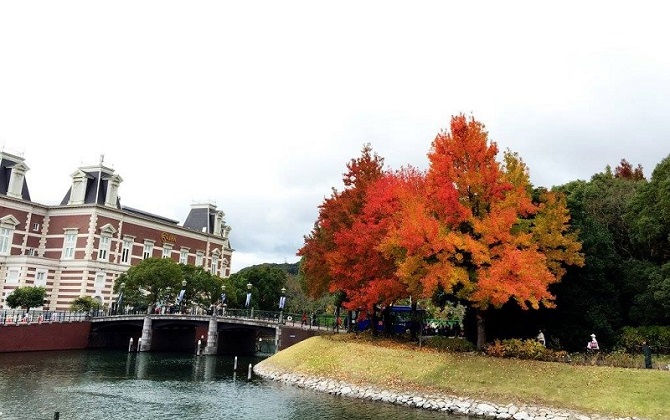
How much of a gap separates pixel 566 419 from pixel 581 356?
852cm

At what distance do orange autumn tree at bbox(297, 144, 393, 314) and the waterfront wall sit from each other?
2737 centimetres

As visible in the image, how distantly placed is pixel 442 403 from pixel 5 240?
58789 mm

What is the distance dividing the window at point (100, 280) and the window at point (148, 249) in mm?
7497

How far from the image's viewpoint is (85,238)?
6731 centimetres

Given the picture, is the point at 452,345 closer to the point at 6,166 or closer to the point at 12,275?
the point at 12,275

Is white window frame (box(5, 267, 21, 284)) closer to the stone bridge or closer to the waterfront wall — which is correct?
the stone bridge

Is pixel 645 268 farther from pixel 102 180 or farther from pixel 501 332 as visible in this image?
pixel 102 180

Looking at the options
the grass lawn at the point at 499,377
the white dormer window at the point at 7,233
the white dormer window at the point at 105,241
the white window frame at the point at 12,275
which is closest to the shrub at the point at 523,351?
the grass lawn at the point at 499,377

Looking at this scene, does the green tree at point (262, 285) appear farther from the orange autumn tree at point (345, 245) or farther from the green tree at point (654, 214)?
the green tree at point (654, 214)

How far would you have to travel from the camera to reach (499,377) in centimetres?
2883

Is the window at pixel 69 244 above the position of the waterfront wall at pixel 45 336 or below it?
above

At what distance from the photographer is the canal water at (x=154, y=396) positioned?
2562cm

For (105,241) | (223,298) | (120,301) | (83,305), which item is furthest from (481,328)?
(105,241)

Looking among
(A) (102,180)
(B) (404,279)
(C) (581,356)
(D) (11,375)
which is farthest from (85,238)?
(C) (581,356)
